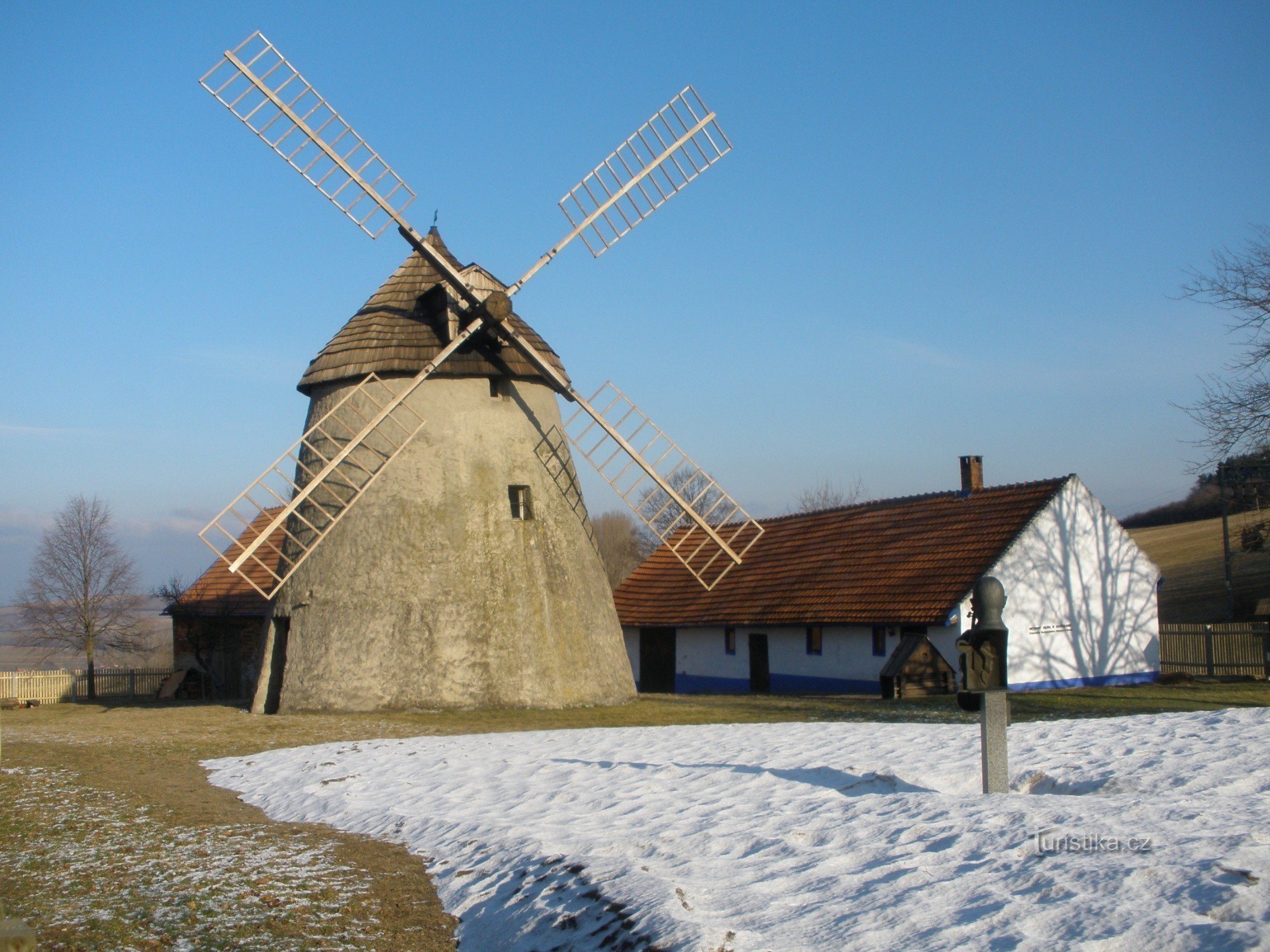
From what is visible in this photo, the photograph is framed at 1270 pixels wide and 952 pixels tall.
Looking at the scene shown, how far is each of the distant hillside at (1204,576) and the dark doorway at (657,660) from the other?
19037 mm

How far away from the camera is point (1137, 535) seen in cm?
5719

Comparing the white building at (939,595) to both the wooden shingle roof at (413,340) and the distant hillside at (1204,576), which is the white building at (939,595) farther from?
the distant hillside at (1204,576)

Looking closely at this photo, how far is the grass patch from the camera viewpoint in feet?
18.9

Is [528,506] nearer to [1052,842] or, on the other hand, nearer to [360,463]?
[360,463]

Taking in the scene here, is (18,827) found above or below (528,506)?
below

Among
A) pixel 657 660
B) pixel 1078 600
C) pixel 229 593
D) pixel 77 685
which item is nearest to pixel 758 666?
pixel 657 660

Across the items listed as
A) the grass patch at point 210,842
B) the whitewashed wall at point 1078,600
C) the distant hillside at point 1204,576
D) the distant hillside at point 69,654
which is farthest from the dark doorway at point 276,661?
the distant hillside at point 1204,576

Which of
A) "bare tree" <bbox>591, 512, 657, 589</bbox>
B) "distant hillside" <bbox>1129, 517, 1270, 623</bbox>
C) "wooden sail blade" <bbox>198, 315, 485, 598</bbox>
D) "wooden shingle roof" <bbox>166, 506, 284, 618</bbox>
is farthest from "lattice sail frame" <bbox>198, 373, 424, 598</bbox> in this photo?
"bare tree" <bbox>591, 512, 657, 589</bbox>

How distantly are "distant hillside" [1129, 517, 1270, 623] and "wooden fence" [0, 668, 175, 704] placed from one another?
108ft

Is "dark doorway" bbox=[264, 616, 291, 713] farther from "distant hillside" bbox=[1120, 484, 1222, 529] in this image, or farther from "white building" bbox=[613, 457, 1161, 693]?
"distant hillside" bbox=[1120, 484, 1222, 529]

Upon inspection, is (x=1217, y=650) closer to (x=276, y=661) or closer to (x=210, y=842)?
(x=276, y=661)

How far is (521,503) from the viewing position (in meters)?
17.6

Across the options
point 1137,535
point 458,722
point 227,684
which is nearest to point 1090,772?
point 458,722

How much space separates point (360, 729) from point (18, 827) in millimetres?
6147
